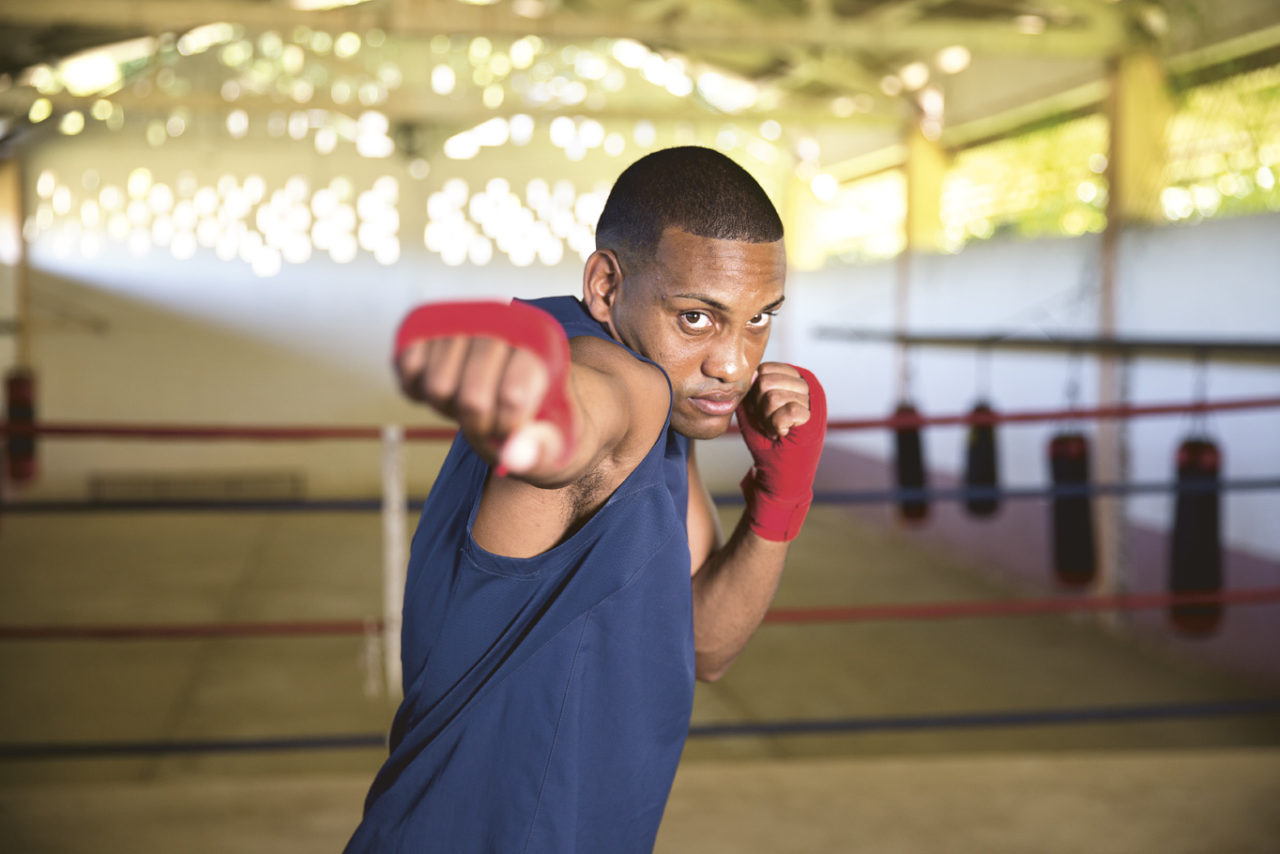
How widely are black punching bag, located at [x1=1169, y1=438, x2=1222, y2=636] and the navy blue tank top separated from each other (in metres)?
2.91

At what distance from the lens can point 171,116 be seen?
8.42 m

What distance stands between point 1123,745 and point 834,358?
4730 mm

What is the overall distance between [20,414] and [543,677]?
6316 mm

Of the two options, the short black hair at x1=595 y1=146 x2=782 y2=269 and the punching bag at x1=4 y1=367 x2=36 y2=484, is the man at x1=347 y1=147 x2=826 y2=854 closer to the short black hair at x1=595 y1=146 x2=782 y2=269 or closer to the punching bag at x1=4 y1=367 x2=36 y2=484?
the short black hair at x1=595 y1=146 x2=782 y2=269

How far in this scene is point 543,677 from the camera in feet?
2.46

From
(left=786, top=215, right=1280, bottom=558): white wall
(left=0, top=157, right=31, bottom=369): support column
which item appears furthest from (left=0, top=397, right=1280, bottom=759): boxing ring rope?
(left=0, top=157, right=31, bottom=369): support column

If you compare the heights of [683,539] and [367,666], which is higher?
[683,539]

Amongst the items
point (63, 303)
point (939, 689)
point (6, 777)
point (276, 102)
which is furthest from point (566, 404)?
point (63, 303)

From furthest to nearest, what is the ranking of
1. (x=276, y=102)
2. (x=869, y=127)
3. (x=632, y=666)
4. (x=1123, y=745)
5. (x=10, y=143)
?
(x=10, y=143), (x=869, y=127), (x=276, y=102), (x=1123, y=745), (x=632, y=666)

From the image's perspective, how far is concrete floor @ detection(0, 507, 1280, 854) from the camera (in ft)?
6.12

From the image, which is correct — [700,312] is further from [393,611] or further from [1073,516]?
[1073,516]

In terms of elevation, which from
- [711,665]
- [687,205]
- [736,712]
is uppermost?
[687,205]

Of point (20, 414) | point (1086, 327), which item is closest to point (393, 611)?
point (1086, 327)

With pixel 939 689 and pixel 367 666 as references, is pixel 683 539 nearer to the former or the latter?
pixel 367 666
